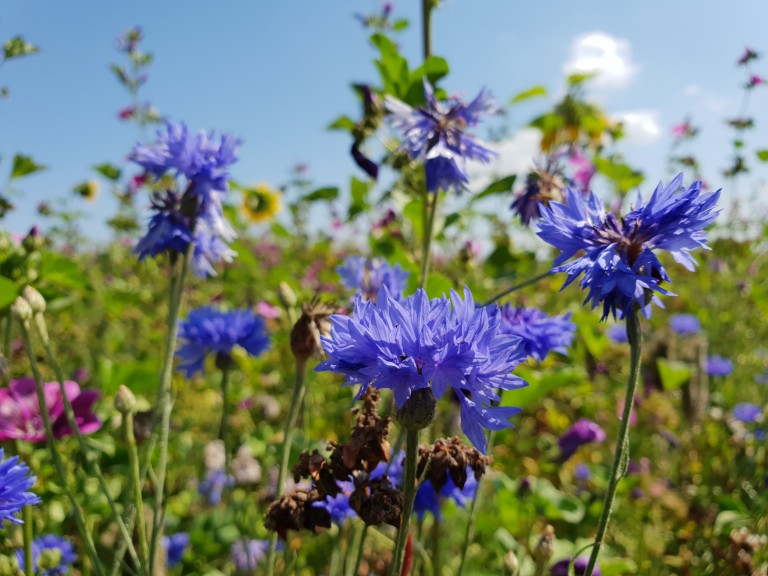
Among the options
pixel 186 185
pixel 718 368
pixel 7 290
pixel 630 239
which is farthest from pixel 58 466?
pixel 718 368

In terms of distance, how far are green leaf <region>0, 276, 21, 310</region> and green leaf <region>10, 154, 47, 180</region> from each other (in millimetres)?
697

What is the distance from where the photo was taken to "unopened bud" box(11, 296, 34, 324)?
86cm

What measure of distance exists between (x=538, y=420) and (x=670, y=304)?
2.82 meters

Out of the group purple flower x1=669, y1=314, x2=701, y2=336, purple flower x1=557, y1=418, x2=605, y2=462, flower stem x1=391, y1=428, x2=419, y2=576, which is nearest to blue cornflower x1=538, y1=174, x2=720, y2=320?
flower stem x1=391, y1=428, x2=419, y2=576

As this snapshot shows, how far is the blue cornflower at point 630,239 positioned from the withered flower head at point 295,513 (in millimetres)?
447

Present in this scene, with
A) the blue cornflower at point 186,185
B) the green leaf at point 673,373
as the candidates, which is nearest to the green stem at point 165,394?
the blue cornflower at point 186,185

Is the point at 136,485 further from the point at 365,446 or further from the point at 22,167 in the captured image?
the point at 22,167

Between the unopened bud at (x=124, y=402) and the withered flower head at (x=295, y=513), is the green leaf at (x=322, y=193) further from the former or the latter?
Answer: the withered flower head at (x=295, y=513)

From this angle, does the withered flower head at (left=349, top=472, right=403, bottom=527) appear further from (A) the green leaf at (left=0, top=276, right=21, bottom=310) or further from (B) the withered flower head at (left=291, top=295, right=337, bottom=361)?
(A) the green leaf at (left=0, top=276, right=21, bottom=310)

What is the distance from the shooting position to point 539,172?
4.08 ft

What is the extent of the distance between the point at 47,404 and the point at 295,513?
2.46 ft

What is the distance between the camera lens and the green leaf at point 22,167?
1.51 metres

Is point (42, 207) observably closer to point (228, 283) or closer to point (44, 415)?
point (228, 283)

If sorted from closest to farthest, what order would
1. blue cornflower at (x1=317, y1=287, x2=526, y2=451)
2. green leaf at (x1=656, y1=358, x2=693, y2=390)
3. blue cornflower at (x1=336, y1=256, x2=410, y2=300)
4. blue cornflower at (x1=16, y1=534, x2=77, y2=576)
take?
blue cornflower at (x1=317, y1=287, x2=526, y2=451), blue cornflower at (x1=16, y1=534, x2=77, y2=576), blue cornflower at (x1=336, y1=256, x2=410, y2=300), green leaf at (x1=656, y1=358, x2=693, y2=390)
